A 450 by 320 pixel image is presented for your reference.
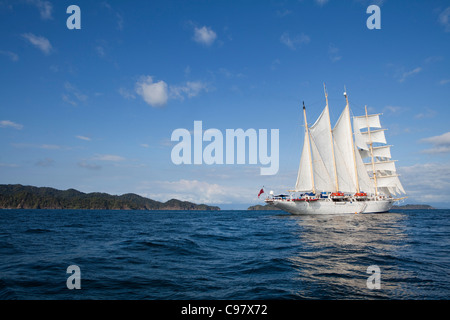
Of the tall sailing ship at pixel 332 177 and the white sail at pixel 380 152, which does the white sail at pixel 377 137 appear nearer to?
the white sail at pixel 380 152

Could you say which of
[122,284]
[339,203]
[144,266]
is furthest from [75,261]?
[339,203]

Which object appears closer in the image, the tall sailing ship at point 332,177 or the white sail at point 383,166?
the tall sailing ship at point 332,177

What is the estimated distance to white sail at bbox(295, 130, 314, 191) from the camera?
74000 mm

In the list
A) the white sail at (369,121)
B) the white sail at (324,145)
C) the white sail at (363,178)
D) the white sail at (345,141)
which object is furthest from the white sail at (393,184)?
the white sail at (324,145)

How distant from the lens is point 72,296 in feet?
30.5

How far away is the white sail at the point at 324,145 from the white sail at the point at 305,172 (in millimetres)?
2545

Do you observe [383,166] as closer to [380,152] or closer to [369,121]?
[380,152]

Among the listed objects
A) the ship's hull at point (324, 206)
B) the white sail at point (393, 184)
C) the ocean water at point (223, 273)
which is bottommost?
the ship's hull at point (324, 206)

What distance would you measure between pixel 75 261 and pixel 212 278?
908 cm

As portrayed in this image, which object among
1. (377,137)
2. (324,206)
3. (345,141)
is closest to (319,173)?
(324,206)

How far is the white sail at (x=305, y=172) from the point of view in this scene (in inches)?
2913

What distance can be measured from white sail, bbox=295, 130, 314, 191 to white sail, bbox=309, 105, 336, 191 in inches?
100

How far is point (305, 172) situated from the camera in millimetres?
74688
